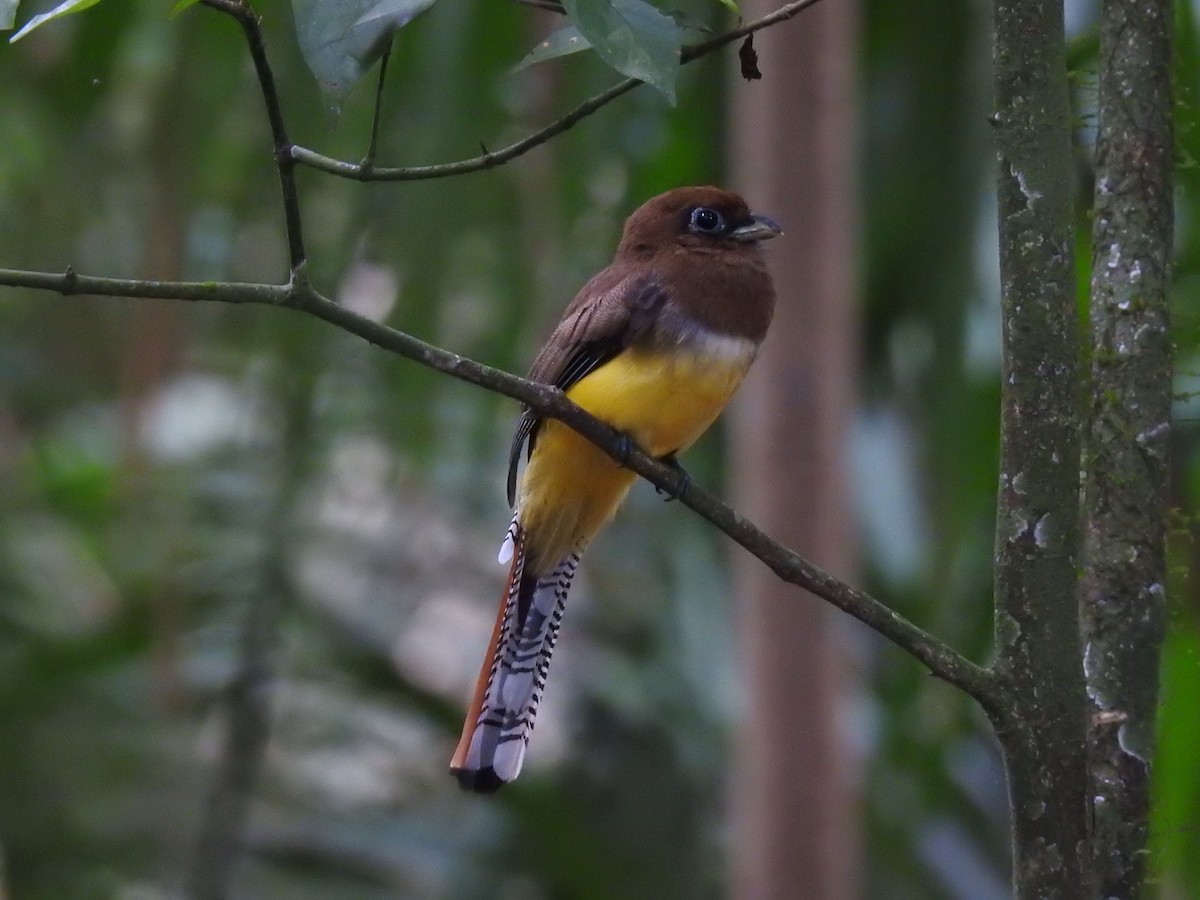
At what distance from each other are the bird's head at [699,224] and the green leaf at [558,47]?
1241 millimetres

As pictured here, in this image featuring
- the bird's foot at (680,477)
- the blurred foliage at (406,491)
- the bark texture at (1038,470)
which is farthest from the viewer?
the blurred foliage at (406,491)

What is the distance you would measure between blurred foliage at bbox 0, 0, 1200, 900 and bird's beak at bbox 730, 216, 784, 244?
1.01 feet

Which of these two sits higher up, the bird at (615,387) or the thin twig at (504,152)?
the bird at (615,387)

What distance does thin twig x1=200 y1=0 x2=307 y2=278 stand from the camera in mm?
1537

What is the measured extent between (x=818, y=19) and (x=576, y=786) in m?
2.68

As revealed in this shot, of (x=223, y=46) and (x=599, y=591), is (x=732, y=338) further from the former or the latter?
(x=599, y=591)

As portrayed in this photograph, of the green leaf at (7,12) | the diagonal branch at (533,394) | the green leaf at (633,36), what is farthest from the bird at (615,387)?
the green leaf at (7,12)

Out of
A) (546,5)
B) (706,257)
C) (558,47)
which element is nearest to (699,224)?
(706,257)

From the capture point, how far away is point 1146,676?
6.14ft

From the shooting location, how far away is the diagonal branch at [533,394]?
63.8 inches

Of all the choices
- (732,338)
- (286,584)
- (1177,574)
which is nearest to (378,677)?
(286,584)

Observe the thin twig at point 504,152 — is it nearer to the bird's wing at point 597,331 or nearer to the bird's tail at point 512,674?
the bird's wing at point 597,331

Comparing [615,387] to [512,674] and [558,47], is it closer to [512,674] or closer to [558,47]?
[512,674]

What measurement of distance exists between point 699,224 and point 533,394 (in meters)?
1.27
